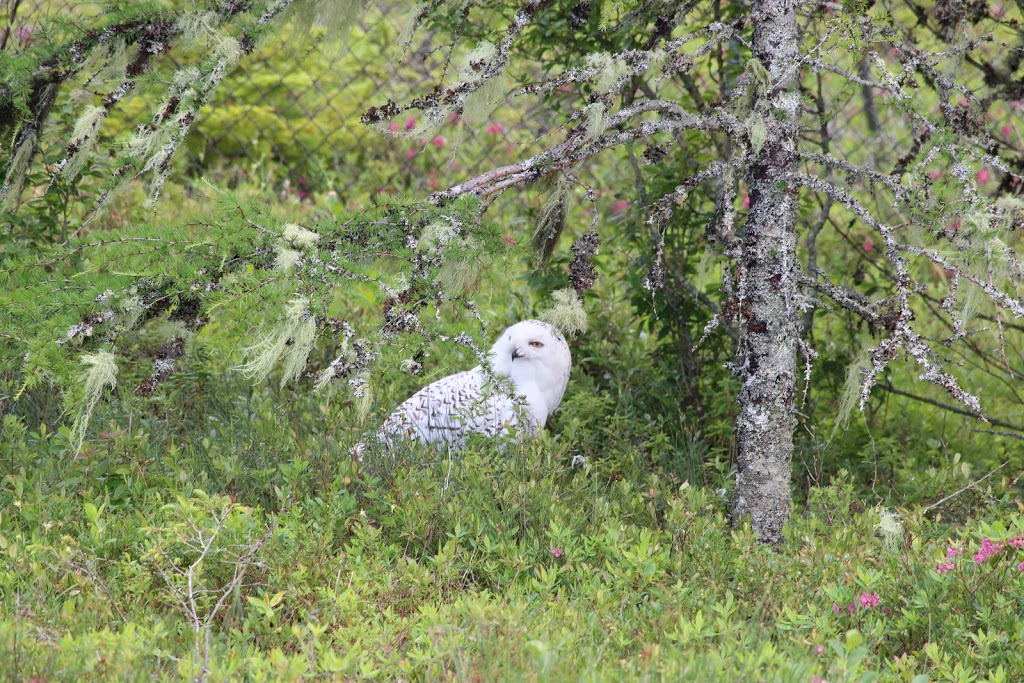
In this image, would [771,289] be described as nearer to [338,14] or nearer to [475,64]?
[475,64]

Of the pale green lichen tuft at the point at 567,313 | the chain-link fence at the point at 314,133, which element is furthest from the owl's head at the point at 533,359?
the chain-link fence at the point at 314,133

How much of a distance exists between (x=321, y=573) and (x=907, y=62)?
2522 mm

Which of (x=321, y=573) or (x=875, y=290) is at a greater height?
(x=321, y=573)

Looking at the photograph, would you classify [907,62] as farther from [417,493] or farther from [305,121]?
[305,121]

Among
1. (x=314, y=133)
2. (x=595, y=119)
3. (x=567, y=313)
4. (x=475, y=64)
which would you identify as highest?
(x=475, y=64)

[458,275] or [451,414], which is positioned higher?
[458,275]

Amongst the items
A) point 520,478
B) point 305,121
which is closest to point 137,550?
point 520,478

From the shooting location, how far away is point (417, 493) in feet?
11.5

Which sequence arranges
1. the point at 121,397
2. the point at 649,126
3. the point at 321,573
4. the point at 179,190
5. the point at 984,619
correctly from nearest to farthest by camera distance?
the point at 984,619
the point at 321,573
the point at 649,126
the point at 121,397
the point at 179,190

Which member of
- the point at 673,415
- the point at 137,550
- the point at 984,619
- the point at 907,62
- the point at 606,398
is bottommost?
the point at 673,415

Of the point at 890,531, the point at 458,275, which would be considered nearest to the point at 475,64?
the point at 458,275

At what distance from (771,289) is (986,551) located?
1.04 meters

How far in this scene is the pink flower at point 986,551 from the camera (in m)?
3.12

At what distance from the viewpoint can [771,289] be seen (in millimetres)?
3500
